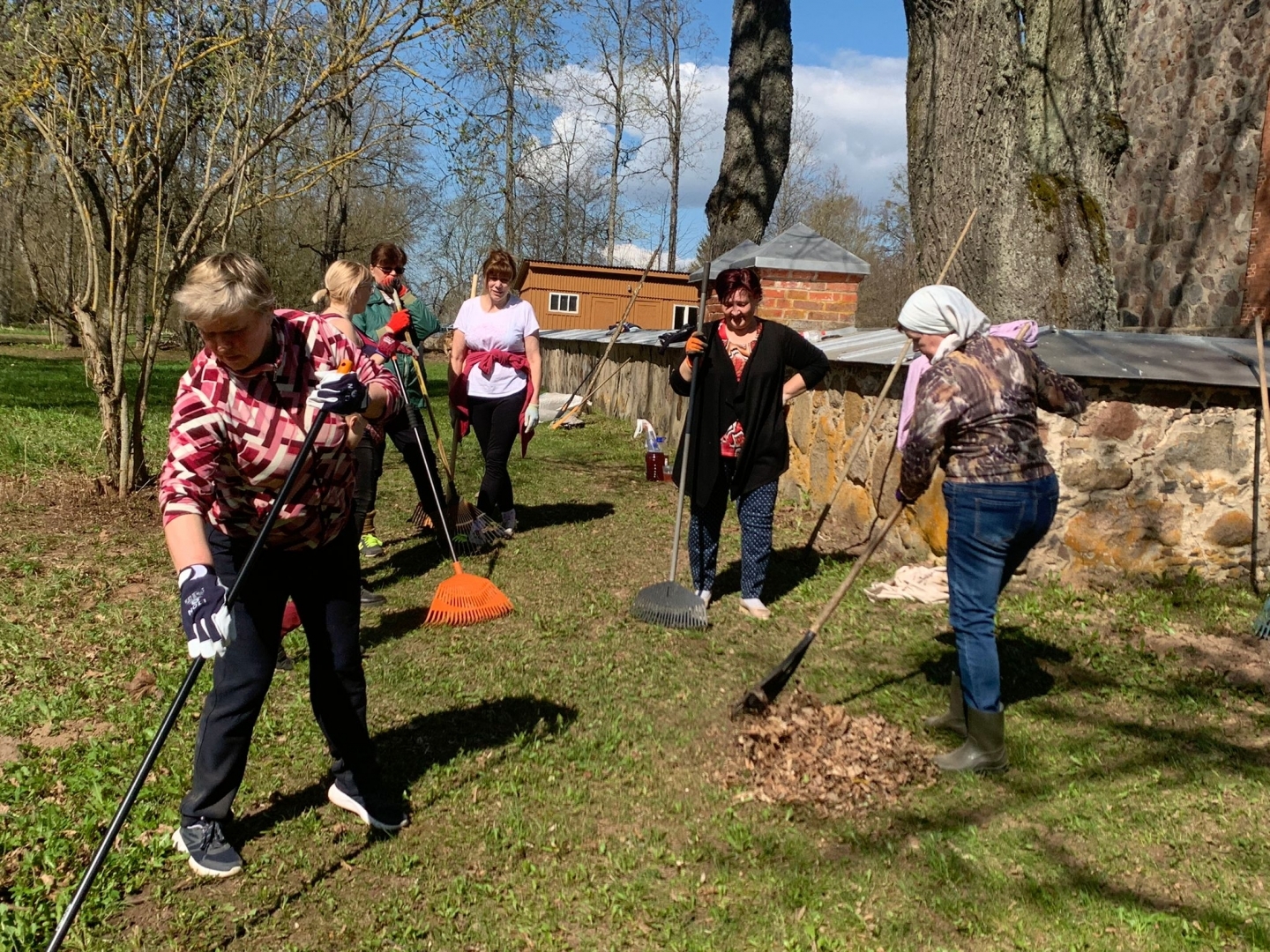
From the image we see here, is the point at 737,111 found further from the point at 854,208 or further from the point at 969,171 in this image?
the point at 854,208

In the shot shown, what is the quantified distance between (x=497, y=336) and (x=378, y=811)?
12.8 feet

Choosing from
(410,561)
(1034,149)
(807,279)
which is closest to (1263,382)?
(1034,149)

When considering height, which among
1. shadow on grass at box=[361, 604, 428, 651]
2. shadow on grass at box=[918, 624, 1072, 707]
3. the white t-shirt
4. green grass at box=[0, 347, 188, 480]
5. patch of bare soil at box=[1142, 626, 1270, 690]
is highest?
the white t-shirt

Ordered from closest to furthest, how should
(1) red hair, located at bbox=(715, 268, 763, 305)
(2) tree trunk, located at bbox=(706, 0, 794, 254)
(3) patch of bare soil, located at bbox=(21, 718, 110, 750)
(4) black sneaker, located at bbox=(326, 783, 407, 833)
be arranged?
(4) black sneaker, located at bbox=(326, 783, 407, 833) < (3) patch of bare soil, located at bbox=(21, 718, 110, 750) < (1) red hair, located at bbox=(715, 268, 763, 305) < (2) tree trunk, located at bbox=(706, 0, 794, 254)

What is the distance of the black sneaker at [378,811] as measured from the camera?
3.23 m

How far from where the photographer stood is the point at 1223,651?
480cm

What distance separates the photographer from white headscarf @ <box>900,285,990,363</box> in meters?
3.50

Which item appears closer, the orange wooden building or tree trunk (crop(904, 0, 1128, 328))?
tree trunk (crop(904, 0, 1128, 328))

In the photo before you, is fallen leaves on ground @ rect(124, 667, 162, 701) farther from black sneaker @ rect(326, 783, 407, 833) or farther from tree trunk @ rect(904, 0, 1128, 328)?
tree trunk @ rect(904, 0, 1128, 328)

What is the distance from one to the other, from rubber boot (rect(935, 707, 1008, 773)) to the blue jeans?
4 centimetres

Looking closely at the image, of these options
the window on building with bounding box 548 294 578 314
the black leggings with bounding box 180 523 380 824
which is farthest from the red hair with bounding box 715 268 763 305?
the window on building with bounding box 548 294 578 314

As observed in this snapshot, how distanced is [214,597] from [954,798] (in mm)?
2524

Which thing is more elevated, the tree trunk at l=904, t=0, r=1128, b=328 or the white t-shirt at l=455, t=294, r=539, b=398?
the tree trunk at l=904, t=0, r=1128, b=328

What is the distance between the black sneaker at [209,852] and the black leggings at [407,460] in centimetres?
222
